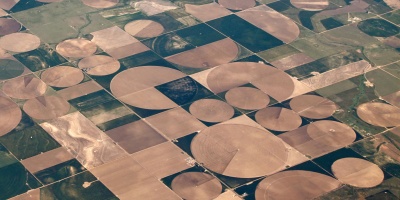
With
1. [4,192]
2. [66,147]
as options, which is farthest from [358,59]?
[4,192]

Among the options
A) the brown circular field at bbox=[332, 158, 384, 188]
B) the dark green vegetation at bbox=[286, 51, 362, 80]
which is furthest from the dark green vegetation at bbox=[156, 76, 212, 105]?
the brown circular field at bbox=[332, 158, 384, 188]

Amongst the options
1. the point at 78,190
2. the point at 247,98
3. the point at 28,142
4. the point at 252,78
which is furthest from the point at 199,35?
the point at 78,190

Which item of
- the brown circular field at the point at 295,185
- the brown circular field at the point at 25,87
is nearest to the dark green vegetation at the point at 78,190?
the brown circular field at the point at 295,185

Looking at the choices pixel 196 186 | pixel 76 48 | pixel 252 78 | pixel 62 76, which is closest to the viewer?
pixel 196 186

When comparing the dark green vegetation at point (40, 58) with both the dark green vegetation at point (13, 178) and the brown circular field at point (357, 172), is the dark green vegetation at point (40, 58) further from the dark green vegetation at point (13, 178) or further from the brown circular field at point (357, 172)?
the brown circular field at point (357, 172)

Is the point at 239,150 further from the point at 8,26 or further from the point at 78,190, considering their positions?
the point at 8,26

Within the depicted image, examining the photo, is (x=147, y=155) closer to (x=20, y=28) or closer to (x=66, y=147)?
(x=66, y=147)
